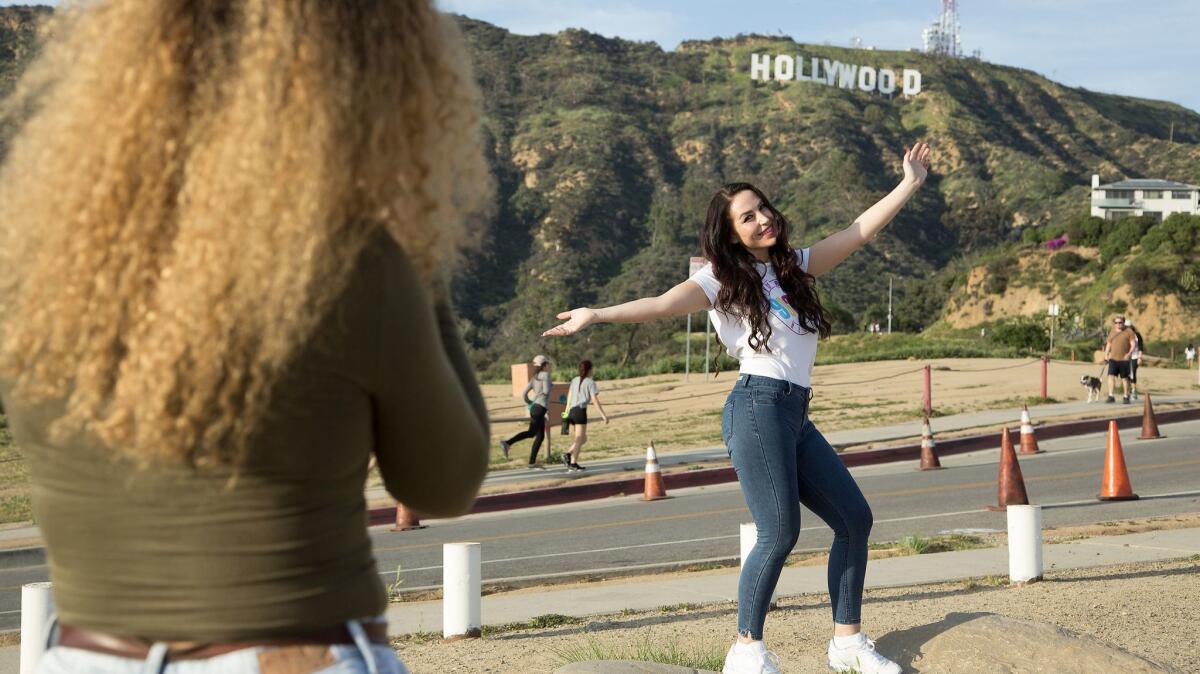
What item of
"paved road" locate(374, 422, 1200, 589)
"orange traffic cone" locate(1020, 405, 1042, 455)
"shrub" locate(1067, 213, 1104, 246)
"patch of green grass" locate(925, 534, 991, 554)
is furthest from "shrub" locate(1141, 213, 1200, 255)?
"patch of green grass" locate(925, 534, 991, 554)

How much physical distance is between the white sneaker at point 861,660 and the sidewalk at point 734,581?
2.33 m

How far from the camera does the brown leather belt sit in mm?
1537

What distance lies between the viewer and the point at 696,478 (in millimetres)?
16453

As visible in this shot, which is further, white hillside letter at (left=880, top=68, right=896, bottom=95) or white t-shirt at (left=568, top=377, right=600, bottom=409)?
white hillside letter at (left=880, top=68, right=896, bottom=95)

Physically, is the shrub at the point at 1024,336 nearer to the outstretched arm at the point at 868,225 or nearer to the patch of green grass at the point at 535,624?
the patch of green grass at the point at 535,624

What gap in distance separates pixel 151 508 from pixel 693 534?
10.6 meters

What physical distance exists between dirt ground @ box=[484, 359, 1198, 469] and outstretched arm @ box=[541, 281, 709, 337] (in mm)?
14500

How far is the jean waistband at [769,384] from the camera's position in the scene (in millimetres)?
5008

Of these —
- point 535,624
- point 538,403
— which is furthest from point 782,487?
point 538,403

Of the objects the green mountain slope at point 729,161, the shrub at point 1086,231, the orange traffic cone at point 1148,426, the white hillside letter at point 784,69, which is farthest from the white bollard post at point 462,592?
the white hillside letter at point 784,69

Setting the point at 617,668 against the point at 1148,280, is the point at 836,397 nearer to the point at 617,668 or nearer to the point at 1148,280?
the point at 617,668

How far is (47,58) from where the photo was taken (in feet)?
5.82

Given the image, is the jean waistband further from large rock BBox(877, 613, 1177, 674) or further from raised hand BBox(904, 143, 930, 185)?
raised hand BBox(904, 143, 930, 185)

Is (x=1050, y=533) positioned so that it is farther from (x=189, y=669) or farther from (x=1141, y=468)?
(x=189, y=669)
